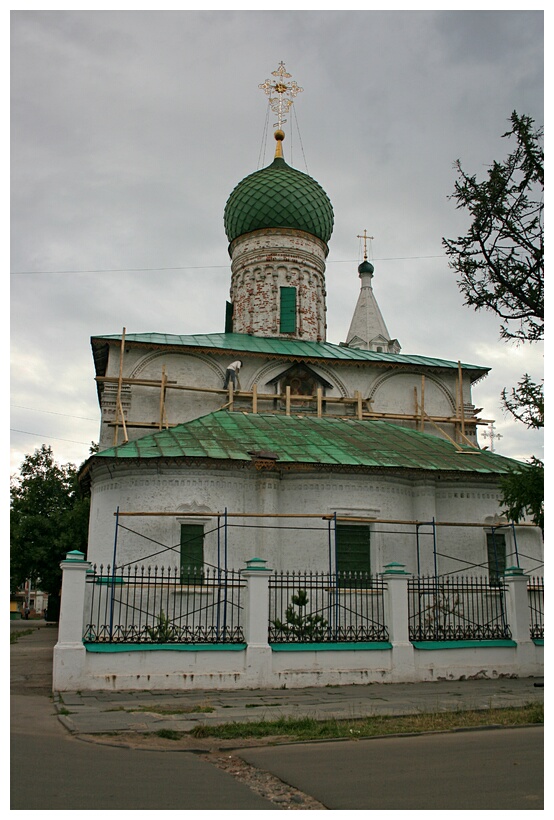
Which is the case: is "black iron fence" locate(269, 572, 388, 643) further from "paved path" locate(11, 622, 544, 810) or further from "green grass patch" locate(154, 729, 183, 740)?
"green grass patch" locate(154, 729, 183, 740)

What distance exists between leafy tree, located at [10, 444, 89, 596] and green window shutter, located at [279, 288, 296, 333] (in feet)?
34.0

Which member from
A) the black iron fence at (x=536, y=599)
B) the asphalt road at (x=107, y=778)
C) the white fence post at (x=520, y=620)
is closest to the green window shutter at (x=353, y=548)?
the white fence post at (x=520, y=620)

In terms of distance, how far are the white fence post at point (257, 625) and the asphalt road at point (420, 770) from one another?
4123 millimetres

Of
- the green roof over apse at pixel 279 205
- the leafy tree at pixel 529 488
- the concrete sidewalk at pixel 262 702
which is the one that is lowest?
the concrete sidewalk at pixel 262 702

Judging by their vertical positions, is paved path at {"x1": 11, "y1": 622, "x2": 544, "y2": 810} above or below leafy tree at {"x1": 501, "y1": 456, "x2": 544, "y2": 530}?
below

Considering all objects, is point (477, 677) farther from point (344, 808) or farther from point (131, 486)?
point (344, 808)

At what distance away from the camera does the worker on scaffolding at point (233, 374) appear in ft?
64.8

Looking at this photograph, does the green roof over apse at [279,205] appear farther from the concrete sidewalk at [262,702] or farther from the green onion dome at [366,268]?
the concrete sidewalk at [262,702]

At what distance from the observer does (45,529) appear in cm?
2994

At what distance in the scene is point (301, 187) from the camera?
23.8 meters

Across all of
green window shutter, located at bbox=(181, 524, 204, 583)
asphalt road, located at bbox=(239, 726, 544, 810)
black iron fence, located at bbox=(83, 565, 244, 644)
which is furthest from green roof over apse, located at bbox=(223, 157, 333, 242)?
asphalt road, located at bbox=(239, 726, 544, 810)

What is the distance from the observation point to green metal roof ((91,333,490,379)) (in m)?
20.0

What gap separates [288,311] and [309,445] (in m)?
8.24

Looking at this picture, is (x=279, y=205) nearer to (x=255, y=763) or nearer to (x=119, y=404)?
(x=119, y=404)
